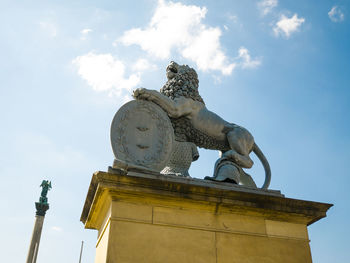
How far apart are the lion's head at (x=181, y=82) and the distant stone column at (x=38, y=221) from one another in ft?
69.9

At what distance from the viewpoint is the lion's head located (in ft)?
23.4

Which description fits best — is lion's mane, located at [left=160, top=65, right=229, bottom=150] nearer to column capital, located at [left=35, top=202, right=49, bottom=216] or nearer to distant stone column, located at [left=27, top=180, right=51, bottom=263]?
distant stone column, located at [left=27, top=180, right=51, bottom=263]

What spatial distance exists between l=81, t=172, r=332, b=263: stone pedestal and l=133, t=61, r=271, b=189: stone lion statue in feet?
2.29

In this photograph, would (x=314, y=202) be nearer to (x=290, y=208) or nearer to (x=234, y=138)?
(x=290, y=208)

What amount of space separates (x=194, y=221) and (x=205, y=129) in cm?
199

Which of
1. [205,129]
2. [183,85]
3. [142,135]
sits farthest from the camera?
[183,85]

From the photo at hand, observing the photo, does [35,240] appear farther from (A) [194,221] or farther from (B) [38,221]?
(A) [194,221]

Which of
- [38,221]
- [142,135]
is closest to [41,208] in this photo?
[38,221]

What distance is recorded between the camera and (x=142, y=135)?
6062mm

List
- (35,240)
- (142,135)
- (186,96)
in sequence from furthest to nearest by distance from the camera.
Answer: (35,240) < (186,96) < (142,135)

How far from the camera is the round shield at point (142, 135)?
586cm

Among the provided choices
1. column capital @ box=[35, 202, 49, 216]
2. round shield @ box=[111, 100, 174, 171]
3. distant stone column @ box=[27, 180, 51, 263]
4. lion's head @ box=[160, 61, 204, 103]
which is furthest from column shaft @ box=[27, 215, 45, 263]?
round shield @ box=[111, 100, 174, 171]

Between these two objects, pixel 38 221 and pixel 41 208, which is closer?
pixel 38 221

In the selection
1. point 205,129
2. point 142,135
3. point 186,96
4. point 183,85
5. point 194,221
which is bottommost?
point 194,221
